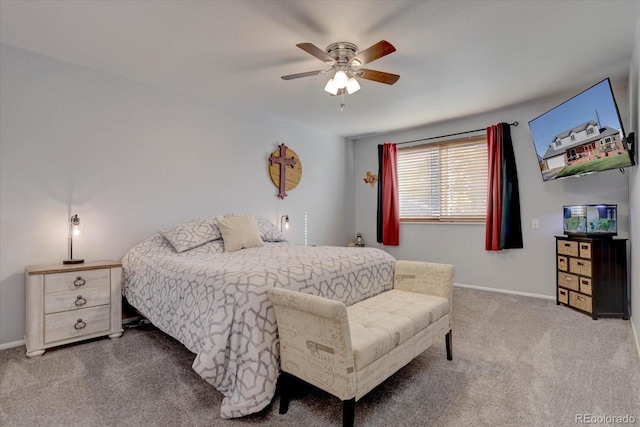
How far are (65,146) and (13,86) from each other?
1.76 feet

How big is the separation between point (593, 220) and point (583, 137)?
89 centimetres

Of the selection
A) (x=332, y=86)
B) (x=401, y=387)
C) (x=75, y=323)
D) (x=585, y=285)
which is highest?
(x=332, y=86)

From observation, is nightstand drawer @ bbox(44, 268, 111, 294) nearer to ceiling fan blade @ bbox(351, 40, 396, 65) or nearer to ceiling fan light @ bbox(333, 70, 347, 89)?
ceiling fan light @ bbox(333, 70, 347, 89)

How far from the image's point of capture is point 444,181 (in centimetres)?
468

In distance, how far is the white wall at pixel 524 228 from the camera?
11.4 feet

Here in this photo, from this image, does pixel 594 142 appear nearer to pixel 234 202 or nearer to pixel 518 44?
pixel 518 44

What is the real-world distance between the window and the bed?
2.42 m

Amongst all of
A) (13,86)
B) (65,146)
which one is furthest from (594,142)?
(13,86)

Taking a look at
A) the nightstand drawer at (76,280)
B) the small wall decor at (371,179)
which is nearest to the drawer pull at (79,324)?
the nightstand drawer at (76,280)

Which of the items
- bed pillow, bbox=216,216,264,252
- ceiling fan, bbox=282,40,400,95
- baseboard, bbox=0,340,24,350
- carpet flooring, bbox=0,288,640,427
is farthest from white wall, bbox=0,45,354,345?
ceiling fan, bbox=282,40,400,95

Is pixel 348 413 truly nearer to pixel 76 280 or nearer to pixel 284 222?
pixel 76 280

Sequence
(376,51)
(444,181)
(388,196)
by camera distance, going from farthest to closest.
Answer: (388,196) < (444,181) < (376,51)

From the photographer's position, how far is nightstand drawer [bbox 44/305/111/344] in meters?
2.39

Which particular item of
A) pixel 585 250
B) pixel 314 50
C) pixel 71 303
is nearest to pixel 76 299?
pixel 71 303
